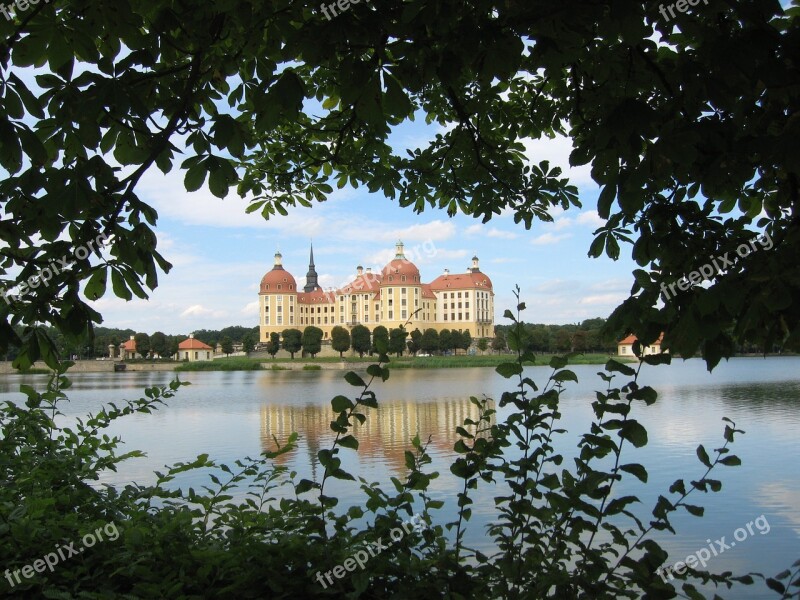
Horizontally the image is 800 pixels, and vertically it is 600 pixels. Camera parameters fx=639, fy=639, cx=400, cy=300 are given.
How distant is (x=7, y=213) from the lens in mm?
2262

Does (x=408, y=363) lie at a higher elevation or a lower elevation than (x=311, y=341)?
lower

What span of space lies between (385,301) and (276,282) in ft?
59.8

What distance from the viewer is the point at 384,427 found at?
10766mm

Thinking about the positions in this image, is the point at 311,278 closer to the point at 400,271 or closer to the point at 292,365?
the point at 400,271

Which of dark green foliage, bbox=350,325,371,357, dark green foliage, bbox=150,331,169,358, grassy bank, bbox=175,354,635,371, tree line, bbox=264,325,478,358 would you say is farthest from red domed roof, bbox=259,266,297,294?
grassy bank, bbox=175,354,635,371

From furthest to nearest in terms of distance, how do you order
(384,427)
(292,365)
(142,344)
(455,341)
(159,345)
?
(455,341) < (159,345) < (142,344) < (292,365) < (384,427)

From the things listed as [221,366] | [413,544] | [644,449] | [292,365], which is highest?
[413,544]

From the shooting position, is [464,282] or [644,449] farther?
[464,282]

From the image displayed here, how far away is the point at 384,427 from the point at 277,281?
286 ft

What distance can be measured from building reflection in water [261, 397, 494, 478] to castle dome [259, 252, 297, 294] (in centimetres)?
7990

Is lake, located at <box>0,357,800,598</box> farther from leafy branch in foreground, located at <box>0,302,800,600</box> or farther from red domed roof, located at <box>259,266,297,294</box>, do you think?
red domed roof, located at <box>259,266,297,294</box>

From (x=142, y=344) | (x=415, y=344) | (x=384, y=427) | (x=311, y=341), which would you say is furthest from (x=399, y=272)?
(x=384, y=427)

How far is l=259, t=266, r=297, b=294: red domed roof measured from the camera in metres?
95.8

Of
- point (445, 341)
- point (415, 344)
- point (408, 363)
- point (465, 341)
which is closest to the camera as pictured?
point (408, 363)
